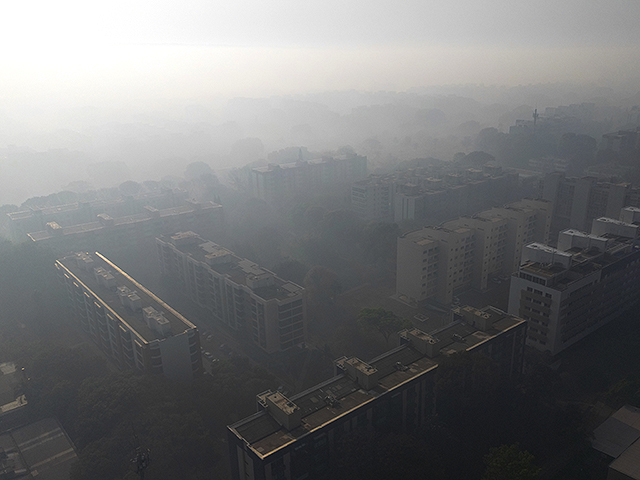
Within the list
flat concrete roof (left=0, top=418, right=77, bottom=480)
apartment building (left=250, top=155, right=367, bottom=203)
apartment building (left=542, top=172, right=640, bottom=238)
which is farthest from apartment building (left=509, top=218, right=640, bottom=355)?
apartment building (left=250, top=155, right=367, bottom=203)

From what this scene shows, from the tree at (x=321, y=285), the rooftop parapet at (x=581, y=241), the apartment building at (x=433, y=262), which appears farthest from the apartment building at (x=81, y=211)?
the rooftop parapet at (x=581, y=241)

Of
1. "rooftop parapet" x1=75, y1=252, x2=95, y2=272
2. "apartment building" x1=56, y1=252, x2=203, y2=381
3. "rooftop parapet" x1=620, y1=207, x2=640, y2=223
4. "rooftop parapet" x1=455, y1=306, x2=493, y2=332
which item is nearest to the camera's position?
"rooftop parapet" x1=455, y1=306, x2=493, y2=332

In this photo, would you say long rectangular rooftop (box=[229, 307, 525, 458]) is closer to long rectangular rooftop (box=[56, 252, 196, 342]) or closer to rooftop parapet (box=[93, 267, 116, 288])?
long rectangular rooftop (box=[56, 252, 196, 342])

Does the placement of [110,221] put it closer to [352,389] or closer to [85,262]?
[85,262]

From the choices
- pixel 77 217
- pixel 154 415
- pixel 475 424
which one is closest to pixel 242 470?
pixel 154 415

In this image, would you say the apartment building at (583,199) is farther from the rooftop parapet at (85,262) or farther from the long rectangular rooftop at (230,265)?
the rooftop parapet at (85,262)
